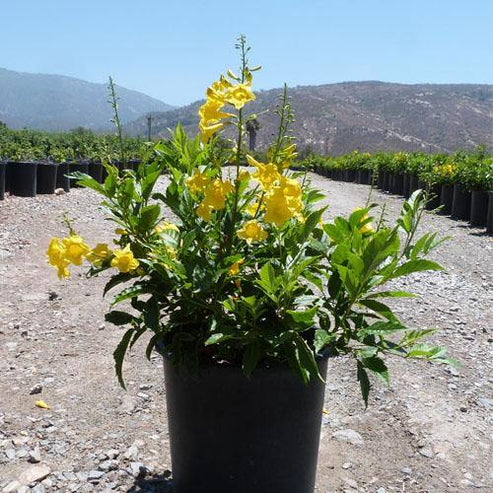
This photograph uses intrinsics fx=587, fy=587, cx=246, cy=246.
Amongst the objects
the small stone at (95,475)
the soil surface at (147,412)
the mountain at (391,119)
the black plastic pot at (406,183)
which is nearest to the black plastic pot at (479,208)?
the soil surface at (147,412)

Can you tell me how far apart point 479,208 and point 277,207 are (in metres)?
8.89

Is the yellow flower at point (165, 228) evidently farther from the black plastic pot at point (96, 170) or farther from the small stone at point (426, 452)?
the black plastic pot at point (96, 170)

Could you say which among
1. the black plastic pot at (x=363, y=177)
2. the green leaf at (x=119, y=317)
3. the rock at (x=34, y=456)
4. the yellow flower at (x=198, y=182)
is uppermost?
the black plastic pot at (x=363, y=177)

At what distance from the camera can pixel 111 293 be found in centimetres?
473

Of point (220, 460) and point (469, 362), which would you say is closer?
point (220, 460)

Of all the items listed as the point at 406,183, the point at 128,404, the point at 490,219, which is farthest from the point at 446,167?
the point at 128,404

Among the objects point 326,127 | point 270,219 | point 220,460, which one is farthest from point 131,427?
point 326,127

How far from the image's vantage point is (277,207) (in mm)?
1420

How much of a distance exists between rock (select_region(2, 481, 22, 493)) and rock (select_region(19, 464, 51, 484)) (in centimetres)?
2

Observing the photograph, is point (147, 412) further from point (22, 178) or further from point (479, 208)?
point (479, 208)

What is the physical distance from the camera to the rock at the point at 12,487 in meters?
2.13

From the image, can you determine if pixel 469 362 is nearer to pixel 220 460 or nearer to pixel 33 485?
pixel 220 460

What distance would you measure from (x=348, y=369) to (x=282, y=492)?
1468 mm

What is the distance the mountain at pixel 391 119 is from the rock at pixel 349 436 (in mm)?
72419
